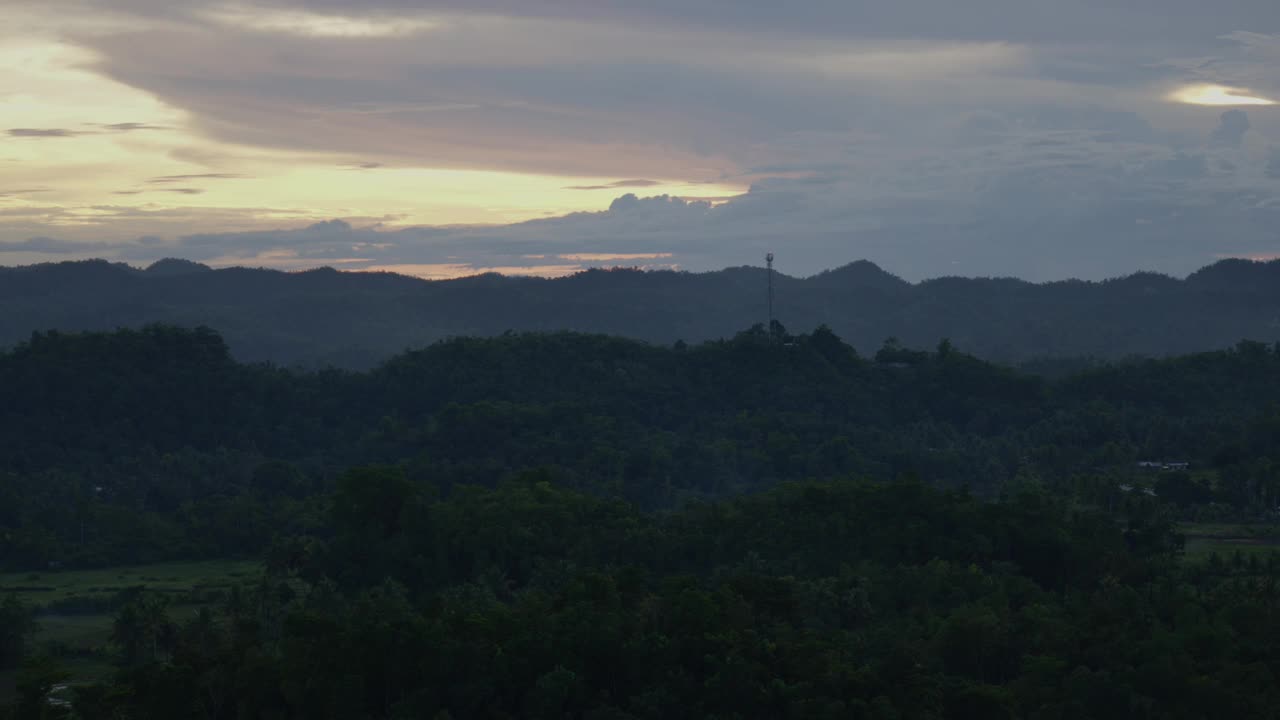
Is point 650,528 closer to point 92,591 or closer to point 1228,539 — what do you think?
point 1228,539

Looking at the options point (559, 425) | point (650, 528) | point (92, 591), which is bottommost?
point (92, 591)

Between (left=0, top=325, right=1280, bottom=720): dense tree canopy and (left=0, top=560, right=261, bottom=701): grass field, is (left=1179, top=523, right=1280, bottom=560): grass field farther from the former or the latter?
(left=0, top=560, right=261, bottom=701): grass field

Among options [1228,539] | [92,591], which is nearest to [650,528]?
[1228,539]

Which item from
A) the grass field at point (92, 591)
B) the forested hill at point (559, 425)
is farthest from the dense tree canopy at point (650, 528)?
the grass field at point (92, 591)

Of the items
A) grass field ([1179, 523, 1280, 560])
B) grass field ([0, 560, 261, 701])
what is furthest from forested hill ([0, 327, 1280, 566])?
grass field ([1179, 523, 1280, 560])

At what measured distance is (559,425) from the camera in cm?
7881

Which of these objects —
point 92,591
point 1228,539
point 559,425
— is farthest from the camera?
point 559,425

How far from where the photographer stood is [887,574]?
37.8 m

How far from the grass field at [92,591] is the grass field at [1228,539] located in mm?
34646

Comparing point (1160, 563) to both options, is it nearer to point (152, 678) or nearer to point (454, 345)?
point (152, 678)

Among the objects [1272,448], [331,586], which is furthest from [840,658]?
[1272,448]

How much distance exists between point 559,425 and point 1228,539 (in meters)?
37.7

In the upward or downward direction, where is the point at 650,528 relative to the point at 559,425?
upward

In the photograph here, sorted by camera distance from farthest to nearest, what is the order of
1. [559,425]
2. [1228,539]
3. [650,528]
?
1. [559,425]
2. [1228,539]
3. [650,528]
